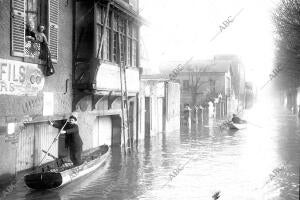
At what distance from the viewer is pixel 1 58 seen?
13.3 meters

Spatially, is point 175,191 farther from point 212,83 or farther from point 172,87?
point 212,83

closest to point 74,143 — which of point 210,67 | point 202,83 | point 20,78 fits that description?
point 20,78

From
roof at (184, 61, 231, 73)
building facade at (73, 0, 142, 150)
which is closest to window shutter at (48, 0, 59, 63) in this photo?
building facade at (73, 0, 142, 150)

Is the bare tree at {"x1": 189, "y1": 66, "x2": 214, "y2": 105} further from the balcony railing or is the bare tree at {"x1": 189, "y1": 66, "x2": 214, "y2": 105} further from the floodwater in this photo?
the balcony railing

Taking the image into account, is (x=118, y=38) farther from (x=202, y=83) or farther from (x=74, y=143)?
(x=202, y=83)

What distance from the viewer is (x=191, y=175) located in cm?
1612

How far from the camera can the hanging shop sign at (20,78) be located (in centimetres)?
1345

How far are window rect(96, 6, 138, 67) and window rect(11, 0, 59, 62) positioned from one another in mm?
3320

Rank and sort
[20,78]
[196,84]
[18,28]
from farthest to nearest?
[196,84]
[20,78]
[18,28]

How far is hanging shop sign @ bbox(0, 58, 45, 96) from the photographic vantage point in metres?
13.4

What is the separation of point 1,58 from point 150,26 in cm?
1401

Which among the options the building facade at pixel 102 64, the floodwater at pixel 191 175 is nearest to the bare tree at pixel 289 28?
the floodwater at pixel 191 175

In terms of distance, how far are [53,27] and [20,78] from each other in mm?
3107

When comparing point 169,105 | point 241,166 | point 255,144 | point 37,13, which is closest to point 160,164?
point 241,166
